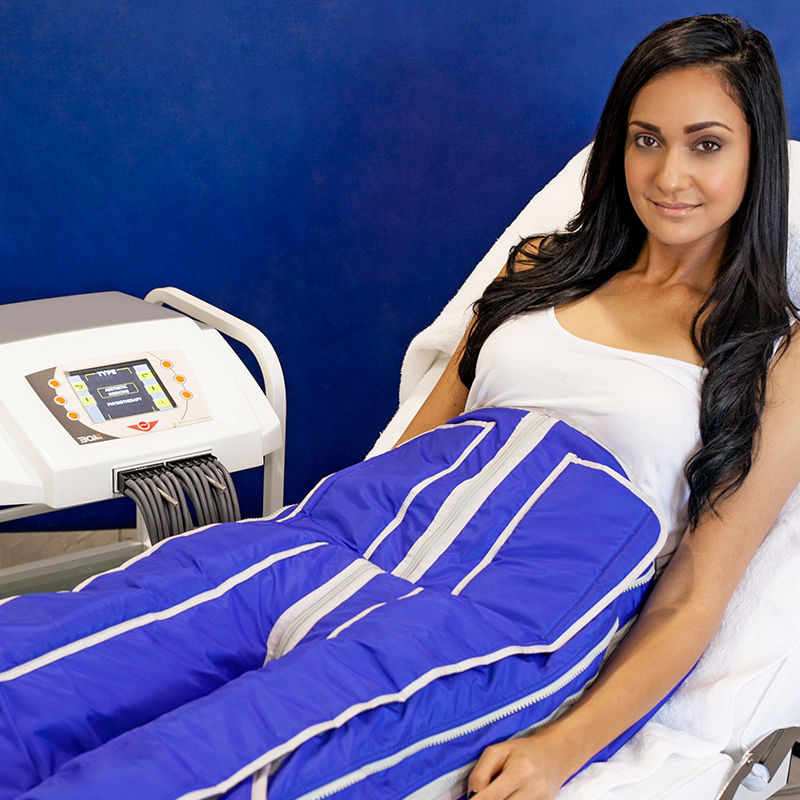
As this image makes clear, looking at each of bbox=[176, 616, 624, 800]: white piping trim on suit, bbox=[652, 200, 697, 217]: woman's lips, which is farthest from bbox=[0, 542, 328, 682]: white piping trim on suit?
bbox=[652, 200, 697, 217]: woman's lips

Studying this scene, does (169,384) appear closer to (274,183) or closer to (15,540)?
(274,183)

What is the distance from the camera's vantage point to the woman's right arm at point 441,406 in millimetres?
1640

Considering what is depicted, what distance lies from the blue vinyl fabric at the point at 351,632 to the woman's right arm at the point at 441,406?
0.21 meters

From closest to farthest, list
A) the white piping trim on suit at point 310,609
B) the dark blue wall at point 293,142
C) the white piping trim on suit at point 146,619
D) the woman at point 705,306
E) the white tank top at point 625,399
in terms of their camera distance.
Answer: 1. the white piping trim on suit at point 146,619
2. the white piping trim on suit at point 310,609
3. the woman at point 705,306
4. the white tank top at point 625,399
5. the dark blue wall at point 293,142

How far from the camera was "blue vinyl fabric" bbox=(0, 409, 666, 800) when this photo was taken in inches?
36.0

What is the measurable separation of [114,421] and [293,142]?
2.97ft

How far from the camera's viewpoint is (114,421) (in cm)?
144

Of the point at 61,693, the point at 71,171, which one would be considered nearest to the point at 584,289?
the point at 61,693

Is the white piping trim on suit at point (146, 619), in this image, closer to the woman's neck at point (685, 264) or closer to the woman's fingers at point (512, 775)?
the woman's fingers at point (512, 775)

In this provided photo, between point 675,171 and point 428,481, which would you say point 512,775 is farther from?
point 675,171

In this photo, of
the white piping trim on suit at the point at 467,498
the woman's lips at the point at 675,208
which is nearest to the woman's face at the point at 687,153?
the woman's lips at the point at 675,208

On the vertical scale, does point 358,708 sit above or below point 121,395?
below

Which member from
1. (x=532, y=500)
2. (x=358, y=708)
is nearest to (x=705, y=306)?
(x=532, y=500)

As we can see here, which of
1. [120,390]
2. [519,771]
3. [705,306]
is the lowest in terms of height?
[519,771]
